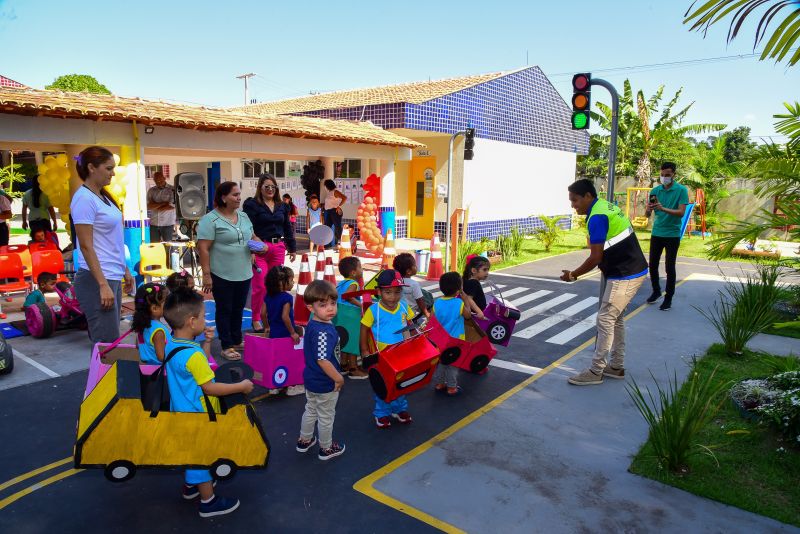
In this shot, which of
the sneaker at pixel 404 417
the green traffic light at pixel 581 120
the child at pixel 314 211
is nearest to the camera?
the sneaker at pixel 404 417

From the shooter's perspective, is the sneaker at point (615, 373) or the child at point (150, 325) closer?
the child at point (150, 325)

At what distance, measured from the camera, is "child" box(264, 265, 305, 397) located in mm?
4789

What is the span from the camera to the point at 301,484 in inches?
140

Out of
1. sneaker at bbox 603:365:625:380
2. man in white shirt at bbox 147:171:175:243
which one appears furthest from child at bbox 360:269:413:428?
man in white shirt at bbox 147:171:175:243

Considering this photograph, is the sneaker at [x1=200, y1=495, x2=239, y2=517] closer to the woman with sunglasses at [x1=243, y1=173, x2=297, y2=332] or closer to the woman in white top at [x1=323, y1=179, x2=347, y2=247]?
the woman with sunglasses at [x1=243, y1=173, x2=297, y2=332]

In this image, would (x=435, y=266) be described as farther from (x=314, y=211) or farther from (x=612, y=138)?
(x=612, y=138)

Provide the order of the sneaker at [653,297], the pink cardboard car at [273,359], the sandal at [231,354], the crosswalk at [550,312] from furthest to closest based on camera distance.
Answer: the sneaker at [653,297], the crosswalk at [550,312], the sandal at [231,354], the pink cardboard car at [273,359]

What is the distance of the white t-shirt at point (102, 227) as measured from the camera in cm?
395

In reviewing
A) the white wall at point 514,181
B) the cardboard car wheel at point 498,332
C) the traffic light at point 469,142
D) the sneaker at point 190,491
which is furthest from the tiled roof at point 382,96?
the sneaker at point 190,491

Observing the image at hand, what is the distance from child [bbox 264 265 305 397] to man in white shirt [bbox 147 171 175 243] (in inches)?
293

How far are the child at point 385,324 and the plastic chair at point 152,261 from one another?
562cm

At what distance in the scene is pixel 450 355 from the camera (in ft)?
16.2

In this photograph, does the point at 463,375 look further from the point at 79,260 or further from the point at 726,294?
the point at 726,294

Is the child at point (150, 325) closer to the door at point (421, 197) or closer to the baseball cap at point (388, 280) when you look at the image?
the baseball cap at point (388, 280)
